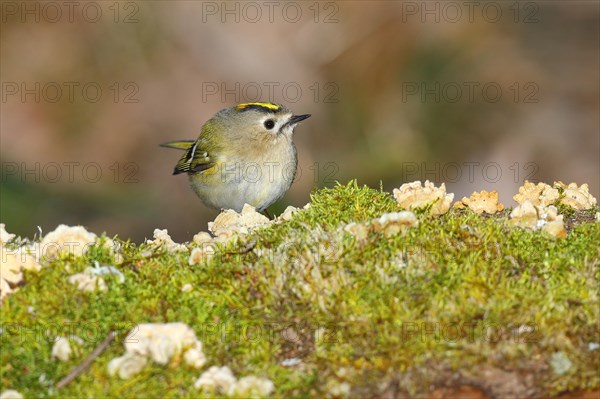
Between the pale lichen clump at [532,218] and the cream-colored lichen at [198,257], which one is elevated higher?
the pale lichen clump at [532,218]

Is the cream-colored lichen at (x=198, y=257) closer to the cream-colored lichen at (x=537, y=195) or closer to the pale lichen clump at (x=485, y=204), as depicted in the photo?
the pale lichen clump at (x=485, y=204)

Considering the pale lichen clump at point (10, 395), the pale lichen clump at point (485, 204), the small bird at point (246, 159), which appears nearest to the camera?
the pale lichen clump at point (10, 395)

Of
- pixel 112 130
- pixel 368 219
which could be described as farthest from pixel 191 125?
pixel 368 219

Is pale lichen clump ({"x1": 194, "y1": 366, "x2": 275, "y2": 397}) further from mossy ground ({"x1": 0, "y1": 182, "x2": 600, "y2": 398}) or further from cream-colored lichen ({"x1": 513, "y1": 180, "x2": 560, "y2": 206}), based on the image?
cream-colored lichen ({"x1": 513, "y1": 180, "x2": 560, "y2": 206})

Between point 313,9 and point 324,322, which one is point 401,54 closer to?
point 313,9

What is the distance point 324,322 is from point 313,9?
897cm

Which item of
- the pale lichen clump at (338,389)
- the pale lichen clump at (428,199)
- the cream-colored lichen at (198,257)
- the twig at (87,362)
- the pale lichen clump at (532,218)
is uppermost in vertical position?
the pale lichen clump at (428,199)

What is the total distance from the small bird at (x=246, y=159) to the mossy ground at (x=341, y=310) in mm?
2961

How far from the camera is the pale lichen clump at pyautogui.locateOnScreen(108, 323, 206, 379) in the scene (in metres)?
2.29

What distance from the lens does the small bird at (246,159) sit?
5.94 meters

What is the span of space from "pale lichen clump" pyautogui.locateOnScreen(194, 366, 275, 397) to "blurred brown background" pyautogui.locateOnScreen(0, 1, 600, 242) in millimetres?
7579

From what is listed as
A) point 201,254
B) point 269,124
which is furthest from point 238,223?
point 269,124

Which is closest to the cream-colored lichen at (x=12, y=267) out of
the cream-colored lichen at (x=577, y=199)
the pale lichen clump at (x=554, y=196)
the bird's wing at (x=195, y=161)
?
the pale lichen clump at (x=554, y=196)

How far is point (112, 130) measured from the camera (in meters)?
10.6
